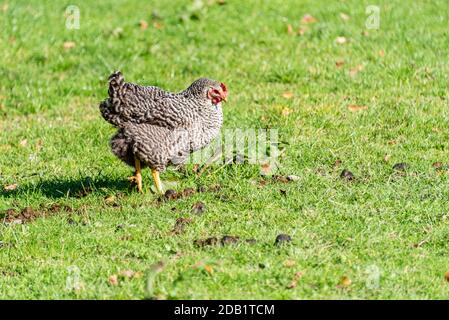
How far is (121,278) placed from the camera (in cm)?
635

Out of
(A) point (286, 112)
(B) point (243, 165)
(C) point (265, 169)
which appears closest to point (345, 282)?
(C) point (265, 169)

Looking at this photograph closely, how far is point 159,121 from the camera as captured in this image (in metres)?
7.82

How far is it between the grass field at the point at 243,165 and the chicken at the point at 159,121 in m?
0.37

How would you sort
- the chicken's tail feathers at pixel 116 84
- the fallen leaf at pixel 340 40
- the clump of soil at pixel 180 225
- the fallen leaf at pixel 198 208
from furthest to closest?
the fallen leaf at pixel 340 40
the chicken's tail feathers at pixel 116 84
the fallen leaf at pixel 198 208
the clump of soil at pixel 180 225

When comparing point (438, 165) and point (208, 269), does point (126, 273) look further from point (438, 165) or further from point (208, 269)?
point (438, 165)

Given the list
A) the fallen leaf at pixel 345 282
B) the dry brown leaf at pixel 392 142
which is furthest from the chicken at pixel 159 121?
the fallen leaf at pixel 345 282

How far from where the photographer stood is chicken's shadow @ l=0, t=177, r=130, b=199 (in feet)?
26.7

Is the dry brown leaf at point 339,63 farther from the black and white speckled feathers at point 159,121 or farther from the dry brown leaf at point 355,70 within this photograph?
the black and white speckled feathers at point 159,121

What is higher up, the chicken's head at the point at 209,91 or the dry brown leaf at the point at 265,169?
the chicken's head at the point at 209,91

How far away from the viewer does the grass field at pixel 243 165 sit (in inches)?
251

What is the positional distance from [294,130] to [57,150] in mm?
2248

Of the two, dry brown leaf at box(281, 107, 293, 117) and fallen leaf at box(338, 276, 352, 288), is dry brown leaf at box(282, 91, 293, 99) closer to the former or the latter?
dry brown leaf at box(281, 107, 293, 117)
